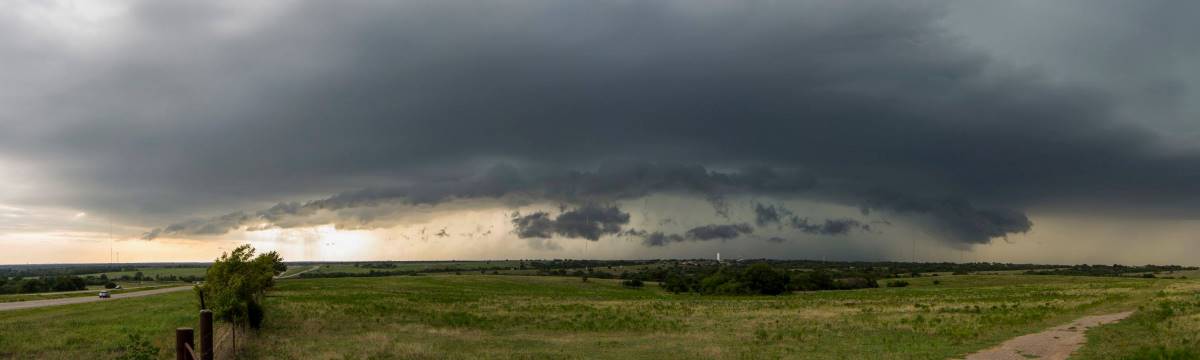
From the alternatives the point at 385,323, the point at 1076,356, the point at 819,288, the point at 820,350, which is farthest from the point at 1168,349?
the point at 819,288

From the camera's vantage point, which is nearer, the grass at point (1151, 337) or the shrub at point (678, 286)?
the grass at point (1151, 337)

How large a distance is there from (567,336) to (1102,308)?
38.8 meters

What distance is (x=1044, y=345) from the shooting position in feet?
99.2

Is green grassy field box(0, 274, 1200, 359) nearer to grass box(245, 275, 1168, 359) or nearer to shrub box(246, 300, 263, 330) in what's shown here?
grass box(245, 275, 1168, 359)

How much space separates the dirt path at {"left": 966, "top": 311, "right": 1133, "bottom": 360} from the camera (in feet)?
90.3

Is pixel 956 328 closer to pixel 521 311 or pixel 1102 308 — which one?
pixel 1102 308

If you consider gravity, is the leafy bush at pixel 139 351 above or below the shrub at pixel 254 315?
above

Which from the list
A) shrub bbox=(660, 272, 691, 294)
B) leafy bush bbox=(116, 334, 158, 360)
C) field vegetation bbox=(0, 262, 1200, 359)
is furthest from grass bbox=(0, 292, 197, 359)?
shrub bbox=(660, 272, 691, 294)

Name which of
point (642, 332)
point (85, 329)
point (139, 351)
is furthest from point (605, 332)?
point (85, 329)

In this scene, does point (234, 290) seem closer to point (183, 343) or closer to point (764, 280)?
point (183, 343)

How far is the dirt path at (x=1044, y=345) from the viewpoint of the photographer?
27.5 meters

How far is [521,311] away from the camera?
65375mm

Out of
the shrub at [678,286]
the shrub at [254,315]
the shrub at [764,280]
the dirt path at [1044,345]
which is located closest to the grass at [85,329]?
the shrub at [254,315]

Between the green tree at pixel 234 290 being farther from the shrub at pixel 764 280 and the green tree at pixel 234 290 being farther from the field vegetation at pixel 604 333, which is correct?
the shrub at pixel 764 280
